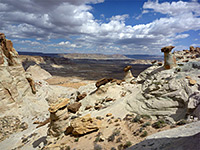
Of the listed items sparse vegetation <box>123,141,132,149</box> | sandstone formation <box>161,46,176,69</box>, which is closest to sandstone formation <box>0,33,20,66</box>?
sparse vegetation <box>123,141,132,149</box>

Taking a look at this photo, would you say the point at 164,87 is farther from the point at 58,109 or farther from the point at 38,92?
the point at 38,92

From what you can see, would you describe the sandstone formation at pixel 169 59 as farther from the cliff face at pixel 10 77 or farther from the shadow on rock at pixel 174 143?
the cliff face at pixel 10 77

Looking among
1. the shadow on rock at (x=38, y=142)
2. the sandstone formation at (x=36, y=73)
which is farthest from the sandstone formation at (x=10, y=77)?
the sandstone formation at (x=36, y=73)

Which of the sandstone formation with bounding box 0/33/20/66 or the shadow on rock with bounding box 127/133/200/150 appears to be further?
the sandstone formation with bounding box 0/33/20/66

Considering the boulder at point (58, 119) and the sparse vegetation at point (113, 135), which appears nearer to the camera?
the sparse vegetation at point (113, 135)

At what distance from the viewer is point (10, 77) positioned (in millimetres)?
15820

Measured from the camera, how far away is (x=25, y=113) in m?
16.1

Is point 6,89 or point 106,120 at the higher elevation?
point 6,89

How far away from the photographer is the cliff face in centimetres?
1498

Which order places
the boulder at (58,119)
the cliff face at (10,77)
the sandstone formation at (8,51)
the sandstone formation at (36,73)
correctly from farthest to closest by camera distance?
the sandstone formation at (36,73)
the sandstone formation at (8,51)
the cliff face at (10,77)
the boulder at (58,119)

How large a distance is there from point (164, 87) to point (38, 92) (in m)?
19.8

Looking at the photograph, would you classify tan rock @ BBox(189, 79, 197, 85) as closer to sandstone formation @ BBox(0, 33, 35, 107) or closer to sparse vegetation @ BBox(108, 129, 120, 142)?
sparse vegetation @ BBox(108, 129, 120, 142)

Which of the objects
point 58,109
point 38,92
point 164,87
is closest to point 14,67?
point 38,92

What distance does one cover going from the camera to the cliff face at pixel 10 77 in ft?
49.1
